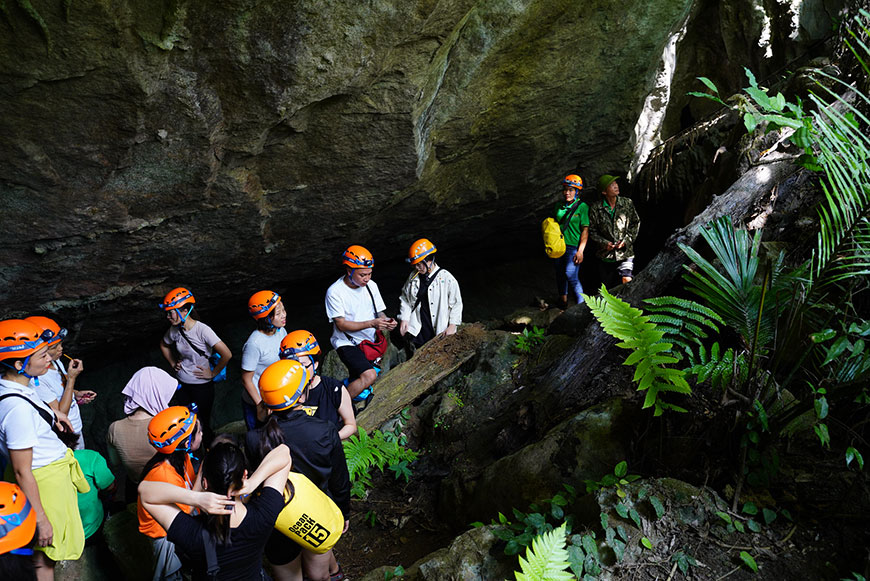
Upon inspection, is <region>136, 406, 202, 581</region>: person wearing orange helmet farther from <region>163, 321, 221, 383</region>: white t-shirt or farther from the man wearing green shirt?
the man wearing green shirt

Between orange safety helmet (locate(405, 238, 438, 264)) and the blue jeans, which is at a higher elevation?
orange safety helmet (locate(405, 238, 438, 264))

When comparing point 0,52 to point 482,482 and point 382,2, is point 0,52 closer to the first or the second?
point 382,2

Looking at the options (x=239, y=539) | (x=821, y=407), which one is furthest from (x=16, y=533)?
(x=821, y=407)

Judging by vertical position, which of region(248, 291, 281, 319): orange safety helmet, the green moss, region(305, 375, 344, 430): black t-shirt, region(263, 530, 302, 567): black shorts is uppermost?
the green moss

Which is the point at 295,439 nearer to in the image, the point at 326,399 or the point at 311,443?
the point at 311,443

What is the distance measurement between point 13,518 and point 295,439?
1.47 metres

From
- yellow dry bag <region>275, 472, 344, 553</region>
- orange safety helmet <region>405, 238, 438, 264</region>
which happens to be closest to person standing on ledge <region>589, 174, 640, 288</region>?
orange safety helmet <region>405, 238, 438, 264</region>

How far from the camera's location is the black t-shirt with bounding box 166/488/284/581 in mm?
2965

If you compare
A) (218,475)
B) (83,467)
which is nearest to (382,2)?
(218,475)

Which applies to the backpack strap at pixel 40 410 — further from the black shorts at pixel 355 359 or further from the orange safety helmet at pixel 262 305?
the black shorts at pixel 355 359

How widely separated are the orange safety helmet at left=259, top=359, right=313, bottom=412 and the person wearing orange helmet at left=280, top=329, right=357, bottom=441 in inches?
18.1

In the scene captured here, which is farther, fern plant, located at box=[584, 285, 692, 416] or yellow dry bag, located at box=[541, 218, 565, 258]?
yellow dry bag, located at box=[541, 218, 565, 258]

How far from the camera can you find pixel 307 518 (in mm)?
3396

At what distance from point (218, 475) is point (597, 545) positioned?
6.48 ft
